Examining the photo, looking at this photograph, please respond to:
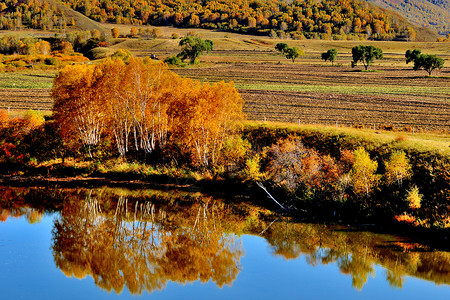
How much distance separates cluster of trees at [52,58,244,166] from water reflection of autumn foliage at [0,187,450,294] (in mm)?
6994

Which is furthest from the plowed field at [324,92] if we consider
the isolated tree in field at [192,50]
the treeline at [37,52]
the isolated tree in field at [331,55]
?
the treeline at [37,52]

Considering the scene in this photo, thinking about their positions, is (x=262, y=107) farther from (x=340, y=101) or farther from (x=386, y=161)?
(x=386, y=161)

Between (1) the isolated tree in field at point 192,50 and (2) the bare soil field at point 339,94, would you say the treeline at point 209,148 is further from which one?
(1) the isolated tree in field at point 192,50

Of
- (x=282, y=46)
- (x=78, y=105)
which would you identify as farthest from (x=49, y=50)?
(x=78, y=105)

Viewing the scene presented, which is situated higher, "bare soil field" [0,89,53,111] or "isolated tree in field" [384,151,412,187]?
"isolated tree in field" [384,151,412,187]

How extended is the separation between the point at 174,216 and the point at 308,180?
1125 cm

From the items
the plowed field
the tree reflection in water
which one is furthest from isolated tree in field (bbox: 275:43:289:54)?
the tree reflection in water

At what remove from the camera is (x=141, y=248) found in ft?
111

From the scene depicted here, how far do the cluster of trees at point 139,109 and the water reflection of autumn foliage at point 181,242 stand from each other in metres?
6.99

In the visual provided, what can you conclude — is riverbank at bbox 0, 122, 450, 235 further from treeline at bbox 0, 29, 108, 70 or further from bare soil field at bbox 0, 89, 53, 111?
treeline at bbox 0, 29, 108, 70

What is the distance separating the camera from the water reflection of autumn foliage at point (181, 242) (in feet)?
98.2

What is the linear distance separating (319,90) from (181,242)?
5518 centimetres

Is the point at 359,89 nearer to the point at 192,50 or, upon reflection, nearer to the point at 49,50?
the point at 192,50

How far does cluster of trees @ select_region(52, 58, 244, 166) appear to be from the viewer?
1933 inches
